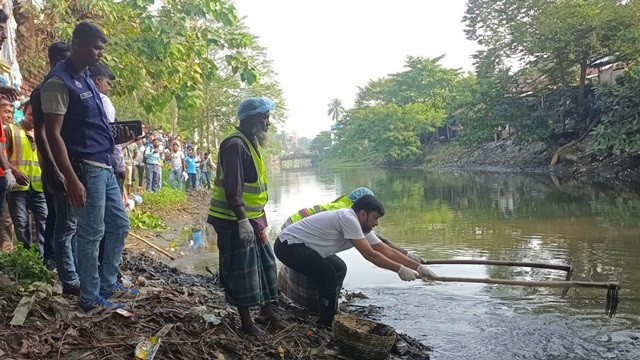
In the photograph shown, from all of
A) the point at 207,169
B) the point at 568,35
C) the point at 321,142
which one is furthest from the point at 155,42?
the point at 321,142

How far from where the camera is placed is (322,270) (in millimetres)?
4375

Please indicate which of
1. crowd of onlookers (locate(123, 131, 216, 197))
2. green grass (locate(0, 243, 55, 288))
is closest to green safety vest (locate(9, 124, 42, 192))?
green grass (locate(0, 243, 55, 288))

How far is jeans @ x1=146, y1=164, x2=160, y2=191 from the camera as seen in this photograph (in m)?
14.3

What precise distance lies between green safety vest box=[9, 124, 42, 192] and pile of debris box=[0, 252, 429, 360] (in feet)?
4.77

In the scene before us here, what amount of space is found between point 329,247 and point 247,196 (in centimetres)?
102

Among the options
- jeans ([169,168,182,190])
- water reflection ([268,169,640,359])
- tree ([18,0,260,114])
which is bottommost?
water reflection ([268,169,640,359])

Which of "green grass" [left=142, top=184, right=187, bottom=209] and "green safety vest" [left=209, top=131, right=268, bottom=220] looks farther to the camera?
"green grass" [left=142, top=184, right=187, bottom=209]

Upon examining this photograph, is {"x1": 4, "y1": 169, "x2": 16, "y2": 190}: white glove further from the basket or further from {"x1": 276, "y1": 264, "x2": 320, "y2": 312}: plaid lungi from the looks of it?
the basket

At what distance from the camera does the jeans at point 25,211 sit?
477 centimetres

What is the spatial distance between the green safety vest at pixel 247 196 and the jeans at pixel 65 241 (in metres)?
0.97

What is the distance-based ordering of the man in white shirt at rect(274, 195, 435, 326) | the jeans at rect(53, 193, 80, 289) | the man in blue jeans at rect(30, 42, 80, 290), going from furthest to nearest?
the man in white shirt at rect(274, 195, 435, 326), the jeans at rect(53, 193, 80, 289), the man in blue jeans at rect(30, 42, 80, 290)

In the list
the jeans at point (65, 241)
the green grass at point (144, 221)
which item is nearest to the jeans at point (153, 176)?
the green grass at point (144, 221)

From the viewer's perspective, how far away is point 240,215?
3.59 m

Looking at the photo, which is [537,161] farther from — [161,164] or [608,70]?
[161,164]
